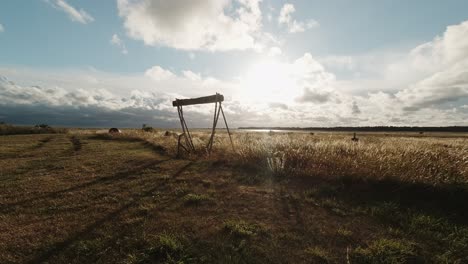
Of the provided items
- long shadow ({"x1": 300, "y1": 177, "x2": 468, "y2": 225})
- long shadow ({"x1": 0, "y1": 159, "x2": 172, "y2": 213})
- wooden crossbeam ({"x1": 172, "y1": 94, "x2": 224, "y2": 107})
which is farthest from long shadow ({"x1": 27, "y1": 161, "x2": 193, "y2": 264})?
wooden crossbeam ({"x1": 172, "y1": 94, "x2": 224, "y2": 107})

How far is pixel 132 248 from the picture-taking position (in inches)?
161

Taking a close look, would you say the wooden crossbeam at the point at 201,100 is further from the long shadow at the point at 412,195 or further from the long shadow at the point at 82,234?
the long shadow at the point at 412,195

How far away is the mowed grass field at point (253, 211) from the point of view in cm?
398

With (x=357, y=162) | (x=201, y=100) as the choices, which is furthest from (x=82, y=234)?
(x=201, y=100)

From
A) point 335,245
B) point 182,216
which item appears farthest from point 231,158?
point 335,245

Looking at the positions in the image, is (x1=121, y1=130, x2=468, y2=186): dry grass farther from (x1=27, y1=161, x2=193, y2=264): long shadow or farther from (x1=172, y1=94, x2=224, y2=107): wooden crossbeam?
(x1=27, y1=161, x2=193, y2=264): long shadow

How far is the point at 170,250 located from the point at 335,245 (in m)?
2.87


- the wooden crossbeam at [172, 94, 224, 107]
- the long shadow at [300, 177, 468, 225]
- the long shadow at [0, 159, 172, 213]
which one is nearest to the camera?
the long shadow at [300, 177, 468, 225]

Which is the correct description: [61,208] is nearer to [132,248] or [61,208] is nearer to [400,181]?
[132,248]

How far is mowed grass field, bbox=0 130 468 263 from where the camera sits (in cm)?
398

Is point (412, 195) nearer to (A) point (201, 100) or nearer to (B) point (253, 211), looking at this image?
(B) point (253, 211)

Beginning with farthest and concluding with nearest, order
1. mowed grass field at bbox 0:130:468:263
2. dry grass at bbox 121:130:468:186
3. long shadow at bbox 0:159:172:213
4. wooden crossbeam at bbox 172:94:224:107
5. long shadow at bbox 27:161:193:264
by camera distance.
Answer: wooden crossbeam at bbox 172:94:224:107 → dry grass at bbox 121:130:468:186 → long shadow at bbox 0:159:172:213 → mowed grass field at bbox 0:130:468:263 → long shadow at bbox 27:161:193:264

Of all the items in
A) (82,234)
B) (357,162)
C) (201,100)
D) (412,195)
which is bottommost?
(82,234)

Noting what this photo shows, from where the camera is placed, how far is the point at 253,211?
→ 5793mm
